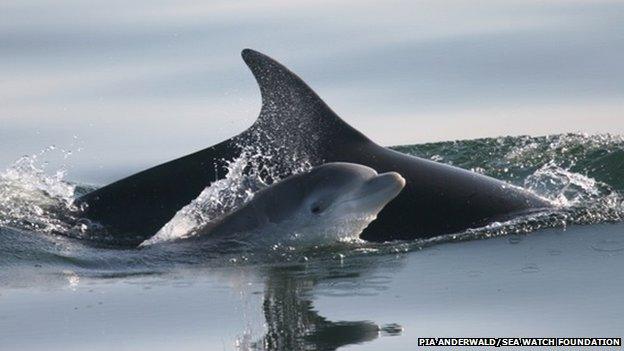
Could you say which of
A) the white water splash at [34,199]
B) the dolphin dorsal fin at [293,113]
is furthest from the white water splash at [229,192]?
the white water splash at [34,199]

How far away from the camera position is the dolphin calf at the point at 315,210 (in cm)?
1481

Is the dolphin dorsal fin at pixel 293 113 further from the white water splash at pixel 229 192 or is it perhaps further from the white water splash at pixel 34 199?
the white water splash at pixel 34 199

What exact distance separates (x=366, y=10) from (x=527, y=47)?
3451 mm

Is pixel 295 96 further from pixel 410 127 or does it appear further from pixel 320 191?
pixel 410 127

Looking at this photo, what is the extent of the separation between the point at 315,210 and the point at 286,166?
1132mm

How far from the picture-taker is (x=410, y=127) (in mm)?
20922

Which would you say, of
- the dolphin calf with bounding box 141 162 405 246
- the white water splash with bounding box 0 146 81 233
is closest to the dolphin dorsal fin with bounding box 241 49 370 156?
the dolphin calf with bounding box 141 162 405 246

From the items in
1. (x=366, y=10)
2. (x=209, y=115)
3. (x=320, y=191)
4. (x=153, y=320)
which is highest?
(x=366, y=10)

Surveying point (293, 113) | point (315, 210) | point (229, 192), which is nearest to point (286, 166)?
point (293, 113)

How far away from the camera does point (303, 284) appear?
44.0 ft

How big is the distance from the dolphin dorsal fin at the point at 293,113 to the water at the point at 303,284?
22.9 inches

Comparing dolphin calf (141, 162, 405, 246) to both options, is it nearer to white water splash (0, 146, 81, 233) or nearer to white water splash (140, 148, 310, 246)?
white water splash (140, 148, 310, 246)

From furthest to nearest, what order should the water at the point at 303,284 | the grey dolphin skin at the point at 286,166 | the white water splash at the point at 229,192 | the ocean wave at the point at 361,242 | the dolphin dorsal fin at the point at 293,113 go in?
1. the dolphin dorsal fin at the point at 293,113
2. the grey dolphin skin at the point at 286,166
3. the white water splash at the point at 229,192
4. the ocean wave at the point at 361,242
5. the water at the point at 303,284

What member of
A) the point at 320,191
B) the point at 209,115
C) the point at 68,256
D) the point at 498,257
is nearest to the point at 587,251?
the point at 498,257
